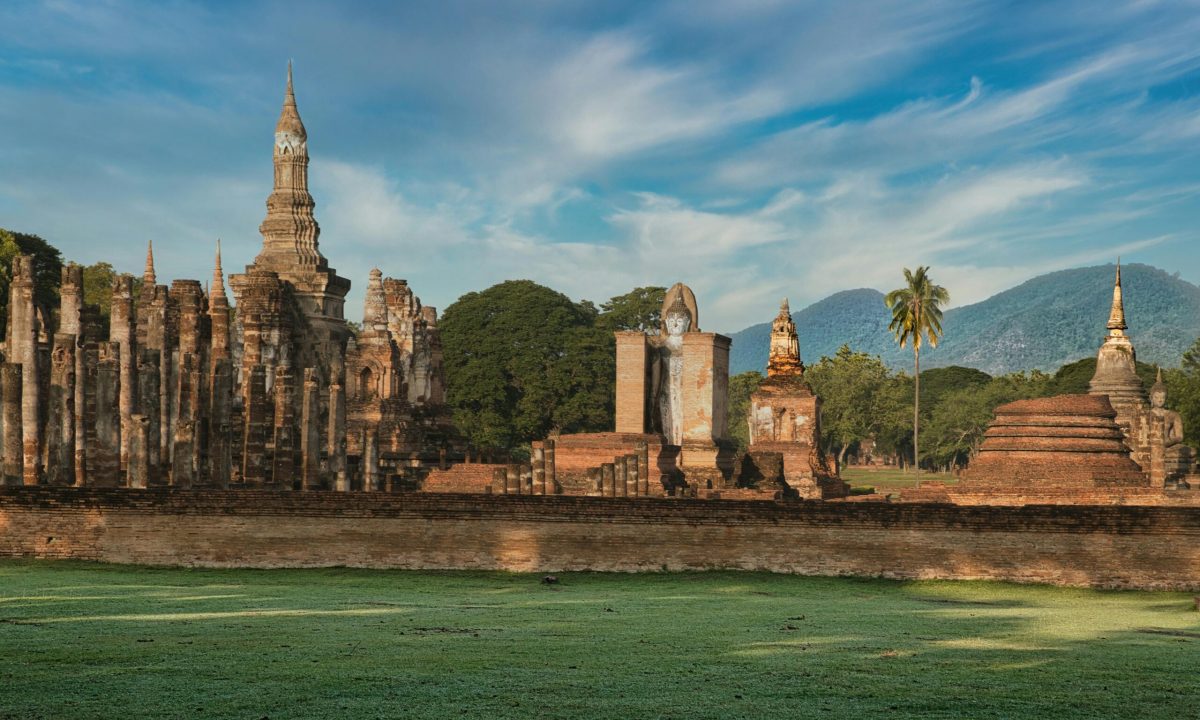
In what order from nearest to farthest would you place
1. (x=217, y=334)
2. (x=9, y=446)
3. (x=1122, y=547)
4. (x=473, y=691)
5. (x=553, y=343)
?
(x=473, y=691), (x=1122, y=547), (x=9, y=446), (x=217, y=334), (x=553, y=343)

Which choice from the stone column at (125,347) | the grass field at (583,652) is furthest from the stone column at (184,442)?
the grass field at (583,652)

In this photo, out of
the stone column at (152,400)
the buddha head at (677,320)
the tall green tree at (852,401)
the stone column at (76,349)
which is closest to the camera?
the stone column at (76,349)

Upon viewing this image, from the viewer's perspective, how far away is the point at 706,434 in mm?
37000

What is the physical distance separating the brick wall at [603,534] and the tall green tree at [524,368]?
44.5m

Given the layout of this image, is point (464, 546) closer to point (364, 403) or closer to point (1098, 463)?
point (1098, 463)

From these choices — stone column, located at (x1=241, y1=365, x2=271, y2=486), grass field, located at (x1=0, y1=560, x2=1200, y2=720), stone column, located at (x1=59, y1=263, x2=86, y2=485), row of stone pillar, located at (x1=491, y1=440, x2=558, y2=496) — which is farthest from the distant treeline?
grass field, located at (x1=0, y1=560, x2=1200, y2=720)

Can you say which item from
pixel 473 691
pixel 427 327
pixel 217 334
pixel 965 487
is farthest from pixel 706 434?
Result: pixel 473 691

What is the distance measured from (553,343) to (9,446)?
144ft

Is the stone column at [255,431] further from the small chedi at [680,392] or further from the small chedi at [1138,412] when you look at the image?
the small chedi at [1138,412]

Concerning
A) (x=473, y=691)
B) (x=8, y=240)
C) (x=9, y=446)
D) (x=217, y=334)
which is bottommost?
(x=473, y=691)

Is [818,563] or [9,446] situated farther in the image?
[9,446]

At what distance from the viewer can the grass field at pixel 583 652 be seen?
29.6 ft

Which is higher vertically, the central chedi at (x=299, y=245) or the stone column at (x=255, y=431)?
the central chedi at (x=299, y=245)

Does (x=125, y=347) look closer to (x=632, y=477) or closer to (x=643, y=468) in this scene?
(x=632, y=477)
